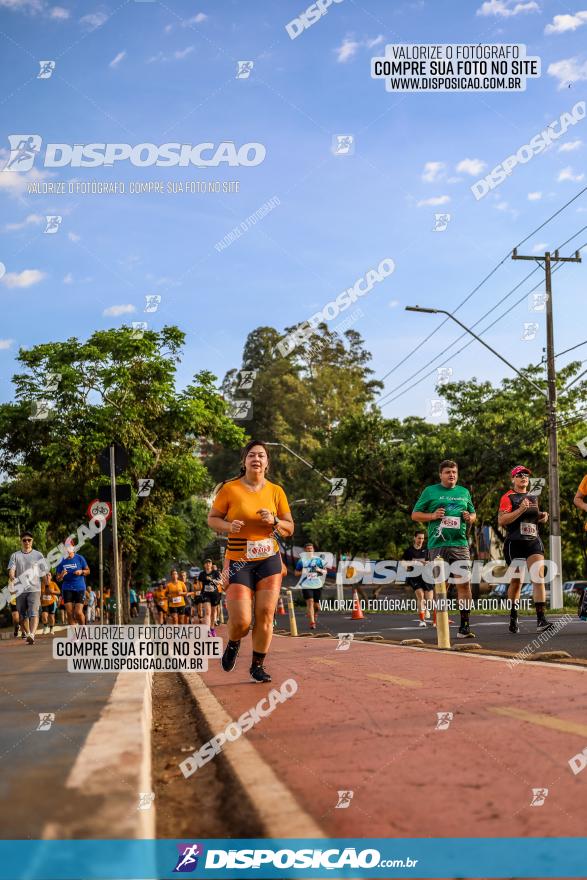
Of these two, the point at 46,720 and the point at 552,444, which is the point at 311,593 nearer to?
the point at 552,444

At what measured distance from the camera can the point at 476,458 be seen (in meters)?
39.7

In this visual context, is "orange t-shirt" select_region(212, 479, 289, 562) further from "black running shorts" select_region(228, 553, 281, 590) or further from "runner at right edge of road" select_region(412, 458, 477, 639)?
"runner at right edge of road" select_region(412, 458, 477, 639)

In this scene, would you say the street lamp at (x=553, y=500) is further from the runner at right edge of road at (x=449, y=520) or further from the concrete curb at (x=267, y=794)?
the concrete curb at (x=267, y=794)

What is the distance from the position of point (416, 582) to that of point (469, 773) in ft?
44.8

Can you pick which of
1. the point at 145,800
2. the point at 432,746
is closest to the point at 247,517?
the point at 432,746

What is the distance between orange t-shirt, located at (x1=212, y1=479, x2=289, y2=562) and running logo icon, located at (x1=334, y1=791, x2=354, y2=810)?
170 inches

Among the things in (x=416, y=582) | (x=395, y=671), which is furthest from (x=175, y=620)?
(x=395, y=671)

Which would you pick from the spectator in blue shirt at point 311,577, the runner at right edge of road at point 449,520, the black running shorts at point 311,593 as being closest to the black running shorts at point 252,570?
the runner at right edge of road at point 449,520

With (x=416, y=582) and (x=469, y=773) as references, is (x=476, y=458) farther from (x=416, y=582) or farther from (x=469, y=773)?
(x=469, y=773)

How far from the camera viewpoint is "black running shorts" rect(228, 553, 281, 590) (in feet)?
26.2

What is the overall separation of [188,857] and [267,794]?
628 mm

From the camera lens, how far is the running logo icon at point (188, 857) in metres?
2.83

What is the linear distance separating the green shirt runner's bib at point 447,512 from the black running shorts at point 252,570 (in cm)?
403

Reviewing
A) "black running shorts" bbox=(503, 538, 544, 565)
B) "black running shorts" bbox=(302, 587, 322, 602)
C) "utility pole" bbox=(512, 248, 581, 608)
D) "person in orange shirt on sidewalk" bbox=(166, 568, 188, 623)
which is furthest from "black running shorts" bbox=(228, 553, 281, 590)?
"utility pole" bbox=(512, 248, 581, 608)
